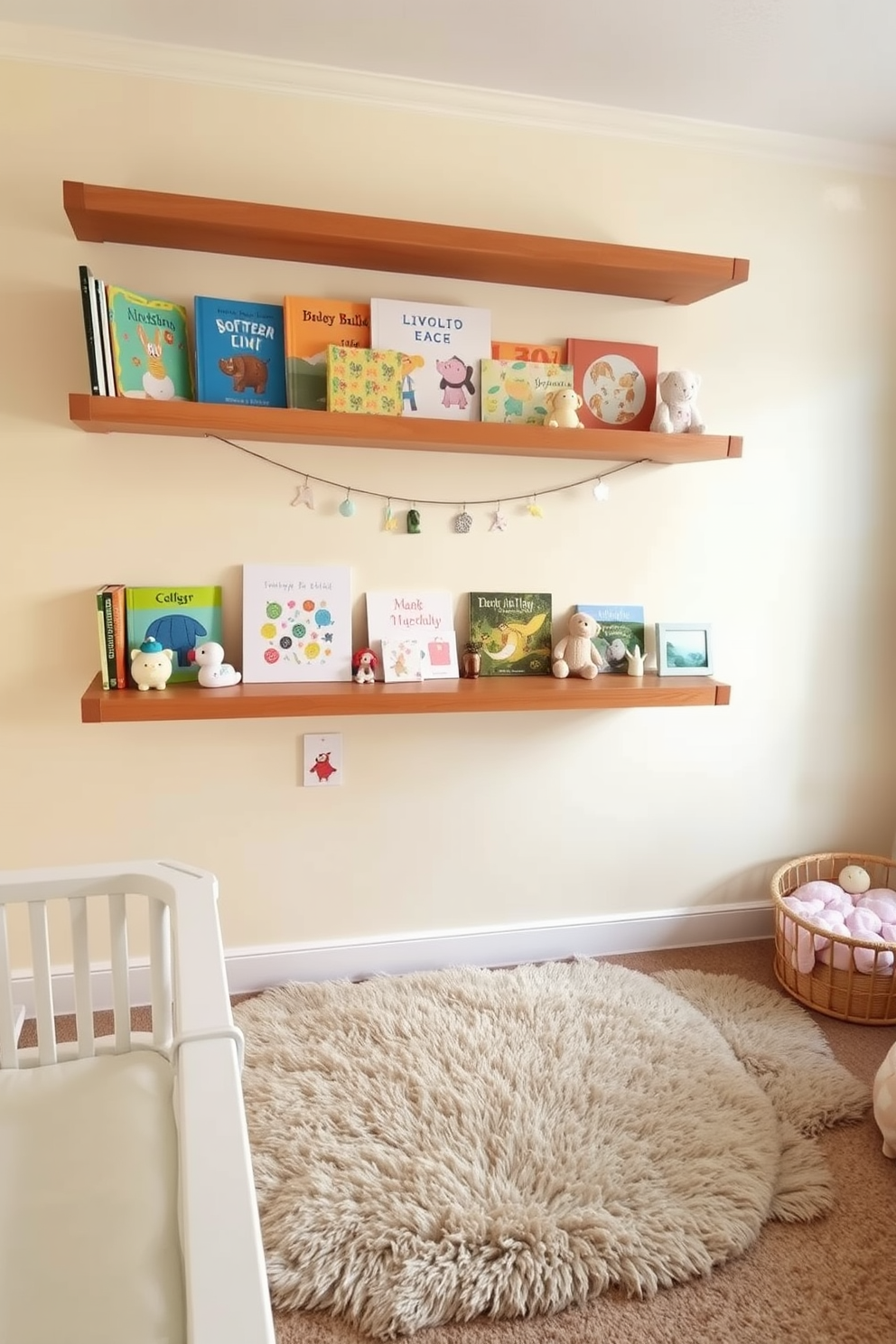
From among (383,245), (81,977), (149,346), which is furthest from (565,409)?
(81,977)

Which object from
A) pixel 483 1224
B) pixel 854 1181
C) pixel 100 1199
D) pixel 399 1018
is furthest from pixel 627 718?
pixel 100 1199

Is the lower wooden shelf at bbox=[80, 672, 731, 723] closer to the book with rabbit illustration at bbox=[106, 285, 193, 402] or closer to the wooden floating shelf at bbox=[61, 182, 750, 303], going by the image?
the book with rabbit illustration at bbox=[106, 285, 193, 402]

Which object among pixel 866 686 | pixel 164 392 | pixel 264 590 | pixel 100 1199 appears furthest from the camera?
pixel 866 686

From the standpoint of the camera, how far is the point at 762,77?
1.81 m

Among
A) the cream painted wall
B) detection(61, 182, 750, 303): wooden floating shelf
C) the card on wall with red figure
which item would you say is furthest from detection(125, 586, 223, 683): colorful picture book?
the card on wall with red figure

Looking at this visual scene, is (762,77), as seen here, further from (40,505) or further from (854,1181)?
(854,1181)

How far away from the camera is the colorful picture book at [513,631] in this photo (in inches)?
81.9

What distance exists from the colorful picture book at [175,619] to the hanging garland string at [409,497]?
1.01ft

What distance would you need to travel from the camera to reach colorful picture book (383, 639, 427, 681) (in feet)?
6.57

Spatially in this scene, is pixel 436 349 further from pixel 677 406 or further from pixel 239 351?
pixel 677 406

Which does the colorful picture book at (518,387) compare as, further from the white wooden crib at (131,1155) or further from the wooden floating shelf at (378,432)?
the white wooden crib at (131,1155)

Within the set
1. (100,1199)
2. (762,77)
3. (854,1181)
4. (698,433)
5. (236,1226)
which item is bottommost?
(854,1181)

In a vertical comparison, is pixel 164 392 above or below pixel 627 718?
above

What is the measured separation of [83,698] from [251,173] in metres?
1.15
